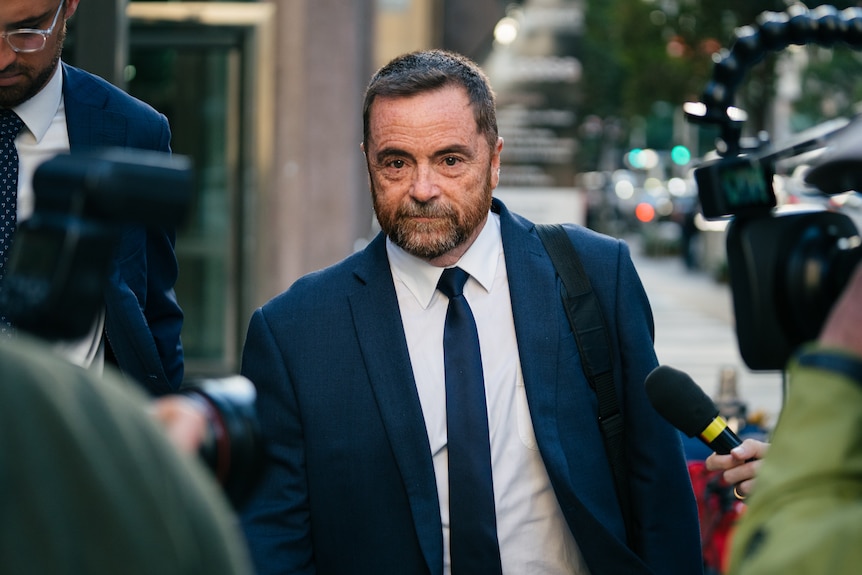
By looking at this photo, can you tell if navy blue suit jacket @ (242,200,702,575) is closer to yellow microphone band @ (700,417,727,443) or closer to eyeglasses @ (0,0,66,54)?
yellow microphone band @ (700,417,727,443)

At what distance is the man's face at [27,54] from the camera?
11.4 feet

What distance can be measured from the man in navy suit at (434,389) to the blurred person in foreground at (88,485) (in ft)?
6.43

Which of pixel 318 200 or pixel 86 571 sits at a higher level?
pixel 86 571

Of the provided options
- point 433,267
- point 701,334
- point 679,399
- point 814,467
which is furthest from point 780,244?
point 701,334

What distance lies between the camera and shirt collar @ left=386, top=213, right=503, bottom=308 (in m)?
3.73

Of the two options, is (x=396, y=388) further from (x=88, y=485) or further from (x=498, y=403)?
(x=88, y=485)

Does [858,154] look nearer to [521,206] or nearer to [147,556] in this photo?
[147,556]

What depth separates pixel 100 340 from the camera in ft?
12.3

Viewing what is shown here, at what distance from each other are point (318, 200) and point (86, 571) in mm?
9613

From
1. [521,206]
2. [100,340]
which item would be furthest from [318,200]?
[100,340]

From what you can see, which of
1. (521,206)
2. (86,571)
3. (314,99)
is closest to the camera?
(86,571)

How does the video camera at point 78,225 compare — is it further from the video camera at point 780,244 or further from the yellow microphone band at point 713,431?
the yellow microphone band at point 713,431

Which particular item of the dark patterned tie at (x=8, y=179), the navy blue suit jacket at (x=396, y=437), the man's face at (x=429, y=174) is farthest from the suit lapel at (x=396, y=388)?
the dark patterned tie at (x=8, y=179)

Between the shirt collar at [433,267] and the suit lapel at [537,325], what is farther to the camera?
the shirt collar at [433,267]
